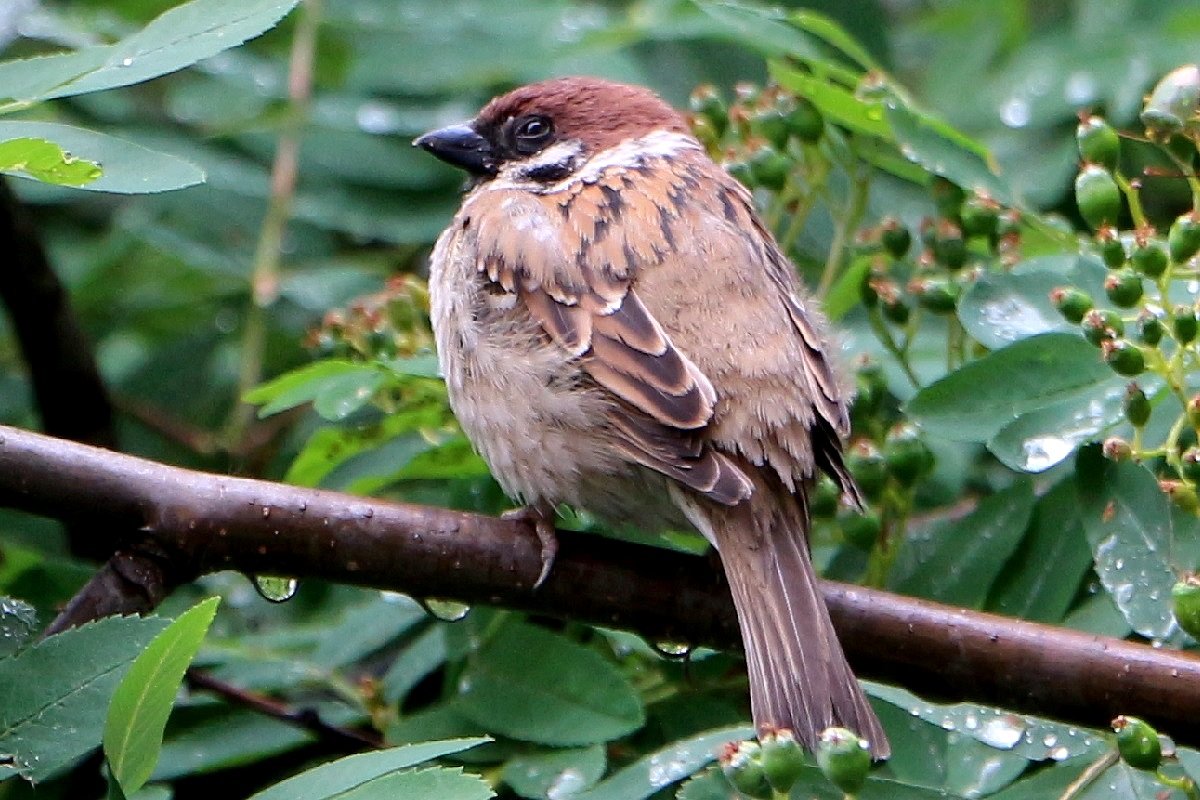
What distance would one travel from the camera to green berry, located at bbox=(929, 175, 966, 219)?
11.1 feet

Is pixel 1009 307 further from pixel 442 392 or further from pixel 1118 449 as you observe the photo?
pixel 442 392

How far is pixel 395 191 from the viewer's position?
184 inches

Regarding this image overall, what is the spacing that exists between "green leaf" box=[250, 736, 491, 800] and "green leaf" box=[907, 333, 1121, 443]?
48.4 inches

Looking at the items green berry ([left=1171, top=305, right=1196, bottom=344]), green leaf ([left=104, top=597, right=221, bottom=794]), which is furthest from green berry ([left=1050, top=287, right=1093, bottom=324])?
green leaf ([left=104, top=597, right=221, bottom=794])

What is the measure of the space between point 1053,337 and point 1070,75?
1.94 m

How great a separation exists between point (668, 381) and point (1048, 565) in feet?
2.63

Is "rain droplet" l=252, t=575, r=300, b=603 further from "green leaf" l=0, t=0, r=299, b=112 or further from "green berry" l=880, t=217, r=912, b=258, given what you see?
"green berry" l=880, t=217, r=912, b=258

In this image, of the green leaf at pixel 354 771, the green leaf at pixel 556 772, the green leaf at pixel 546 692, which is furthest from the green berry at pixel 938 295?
the green leaf at pixel 354 771

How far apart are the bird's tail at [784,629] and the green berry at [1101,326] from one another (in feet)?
2.17

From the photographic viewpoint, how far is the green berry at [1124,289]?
108 inches

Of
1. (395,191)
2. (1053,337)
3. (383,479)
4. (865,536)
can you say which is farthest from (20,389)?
(1053,337)

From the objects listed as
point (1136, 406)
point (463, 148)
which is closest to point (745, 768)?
point (1136, 406)

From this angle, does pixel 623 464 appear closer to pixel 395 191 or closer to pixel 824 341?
pixel 824 341

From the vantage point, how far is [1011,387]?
3.02 meters
